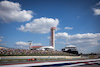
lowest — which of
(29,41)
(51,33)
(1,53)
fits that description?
(1,53)

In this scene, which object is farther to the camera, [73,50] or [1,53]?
[73,50]

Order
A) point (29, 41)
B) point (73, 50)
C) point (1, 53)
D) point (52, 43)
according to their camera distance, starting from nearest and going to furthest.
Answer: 1. point (1, 53)
2. point (29, 41)
3. point (73, 50)
4. point (52, 43)

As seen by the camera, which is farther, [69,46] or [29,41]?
[69,46]

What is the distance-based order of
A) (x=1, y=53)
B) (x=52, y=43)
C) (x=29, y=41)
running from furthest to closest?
(x=52, y=43)
(x=29, y=41)
(x=1, y=53)

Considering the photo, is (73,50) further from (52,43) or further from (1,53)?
(1,53)

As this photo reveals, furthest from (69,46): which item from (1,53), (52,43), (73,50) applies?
(1,53)

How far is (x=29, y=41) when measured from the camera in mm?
Answer: 54062

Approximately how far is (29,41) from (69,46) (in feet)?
98.9

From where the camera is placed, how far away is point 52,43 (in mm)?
83375

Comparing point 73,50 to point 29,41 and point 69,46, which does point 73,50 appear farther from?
point 29,41

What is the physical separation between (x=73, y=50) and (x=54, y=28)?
77.3 ft

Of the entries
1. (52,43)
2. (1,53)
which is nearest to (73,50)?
(52,43)

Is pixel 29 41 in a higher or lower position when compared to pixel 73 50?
higher

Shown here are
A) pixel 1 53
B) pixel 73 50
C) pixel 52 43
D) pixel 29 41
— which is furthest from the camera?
pixel 52 43
